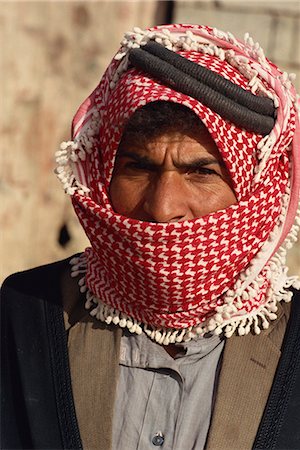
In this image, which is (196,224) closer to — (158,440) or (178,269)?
(178,269)

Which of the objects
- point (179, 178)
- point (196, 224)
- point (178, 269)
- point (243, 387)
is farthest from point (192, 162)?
point (243, 387)

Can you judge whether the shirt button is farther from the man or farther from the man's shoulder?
the man's shoulder

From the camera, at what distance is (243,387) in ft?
8.67

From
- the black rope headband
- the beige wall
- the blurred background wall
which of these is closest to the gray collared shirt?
the black rope headband

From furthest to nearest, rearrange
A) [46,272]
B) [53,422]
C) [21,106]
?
[21,106], [46,272], [53,422]

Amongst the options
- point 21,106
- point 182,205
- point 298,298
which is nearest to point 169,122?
point 182,205

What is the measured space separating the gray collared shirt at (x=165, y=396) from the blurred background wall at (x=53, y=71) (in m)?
3.03

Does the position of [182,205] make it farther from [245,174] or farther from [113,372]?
[113,372]

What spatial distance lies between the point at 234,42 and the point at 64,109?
11.1 ft

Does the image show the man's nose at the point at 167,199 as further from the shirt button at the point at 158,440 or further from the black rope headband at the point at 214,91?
the shirt button at the point at 158,440

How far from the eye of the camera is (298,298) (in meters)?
2.82

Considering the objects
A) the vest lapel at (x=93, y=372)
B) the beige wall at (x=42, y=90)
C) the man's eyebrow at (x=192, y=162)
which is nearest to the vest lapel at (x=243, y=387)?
the vest lapel at (x=93, y=372)

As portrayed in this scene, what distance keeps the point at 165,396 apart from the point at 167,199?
1.99ft

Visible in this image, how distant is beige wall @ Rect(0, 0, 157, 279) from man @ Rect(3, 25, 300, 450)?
10.3 feet
